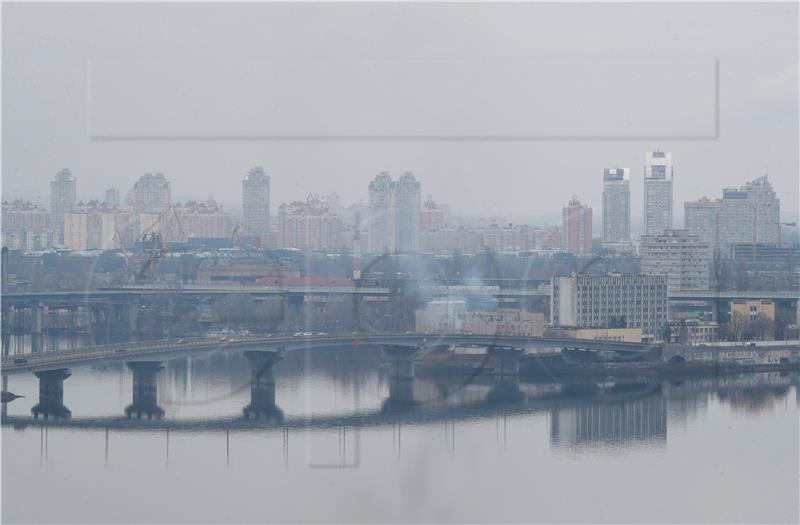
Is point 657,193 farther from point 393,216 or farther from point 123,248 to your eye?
point 123,248

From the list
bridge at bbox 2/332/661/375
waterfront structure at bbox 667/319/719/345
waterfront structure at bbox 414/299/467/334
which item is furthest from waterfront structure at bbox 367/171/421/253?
waterfront structure at bbox 667/319/719/345

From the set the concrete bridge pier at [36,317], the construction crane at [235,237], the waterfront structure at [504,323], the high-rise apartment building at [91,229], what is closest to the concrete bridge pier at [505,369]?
the waterfront structure at [504,323]

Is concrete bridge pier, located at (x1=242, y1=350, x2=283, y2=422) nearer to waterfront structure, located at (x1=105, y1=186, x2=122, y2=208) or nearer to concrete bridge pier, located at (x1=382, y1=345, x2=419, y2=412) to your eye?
concrete bridge pier, located at (x1=382, y1=345, x2=419, y2=412)

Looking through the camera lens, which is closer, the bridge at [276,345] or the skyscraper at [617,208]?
the bridge at [276,345]

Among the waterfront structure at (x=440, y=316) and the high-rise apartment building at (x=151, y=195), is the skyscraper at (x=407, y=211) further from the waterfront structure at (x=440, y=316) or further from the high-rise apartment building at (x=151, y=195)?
the high-rise apartment building at (x=151, y=195)

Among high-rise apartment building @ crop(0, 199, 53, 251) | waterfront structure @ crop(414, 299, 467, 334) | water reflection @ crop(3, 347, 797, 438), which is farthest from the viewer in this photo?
high-rise apartment building @ crop(0, 199, 53, 251)

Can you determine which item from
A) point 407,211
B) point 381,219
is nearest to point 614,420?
point 407,211
